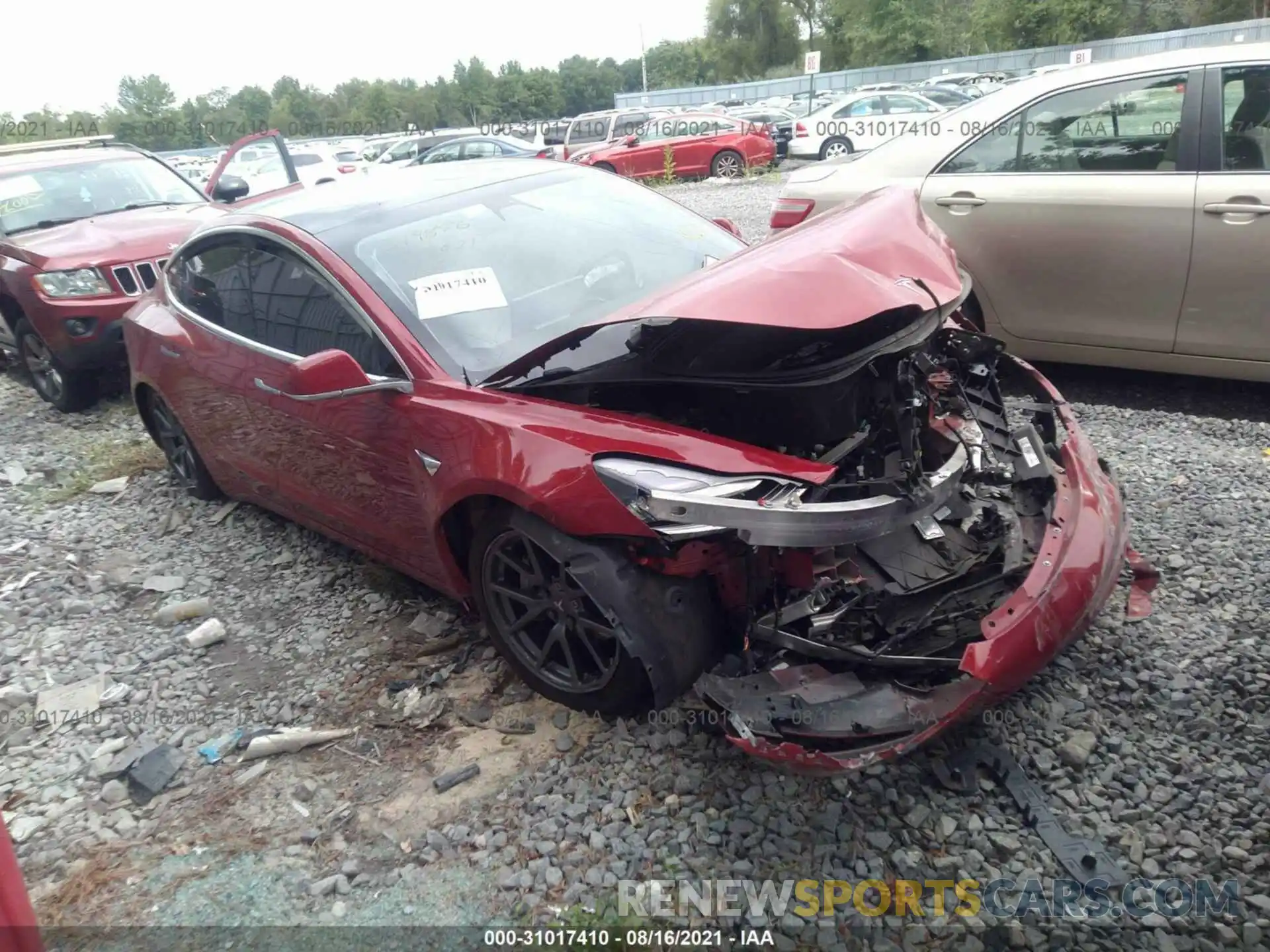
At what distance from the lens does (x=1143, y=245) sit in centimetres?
388

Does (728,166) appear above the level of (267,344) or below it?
below

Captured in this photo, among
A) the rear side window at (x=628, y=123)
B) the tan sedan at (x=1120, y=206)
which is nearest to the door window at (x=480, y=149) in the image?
the rear side window at (x=628, y=123)

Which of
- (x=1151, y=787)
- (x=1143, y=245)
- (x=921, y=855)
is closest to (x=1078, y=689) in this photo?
(x=1151, y=787)

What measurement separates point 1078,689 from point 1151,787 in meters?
0.38

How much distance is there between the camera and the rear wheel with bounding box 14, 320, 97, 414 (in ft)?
21.1

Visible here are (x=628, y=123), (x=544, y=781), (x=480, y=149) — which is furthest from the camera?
(x=628, y=123)

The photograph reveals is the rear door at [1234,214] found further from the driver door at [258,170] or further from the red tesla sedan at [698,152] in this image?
the red tesla sedan at [698,152]

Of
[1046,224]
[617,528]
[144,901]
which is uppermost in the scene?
[1046,224]

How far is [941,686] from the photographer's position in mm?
2137

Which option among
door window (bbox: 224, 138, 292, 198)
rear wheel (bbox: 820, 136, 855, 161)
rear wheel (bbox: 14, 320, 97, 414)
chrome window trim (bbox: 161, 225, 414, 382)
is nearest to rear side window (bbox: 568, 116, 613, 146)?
rear wheel (bbox: 820, 136, 855, 161)

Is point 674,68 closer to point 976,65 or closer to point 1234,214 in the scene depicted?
point 976,65

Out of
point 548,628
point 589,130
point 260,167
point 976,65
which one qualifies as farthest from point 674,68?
point 548,628

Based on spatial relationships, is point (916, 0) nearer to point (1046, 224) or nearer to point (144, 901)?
point (1046, 224)

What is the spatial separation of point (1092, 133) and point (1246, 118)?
0.60 m
